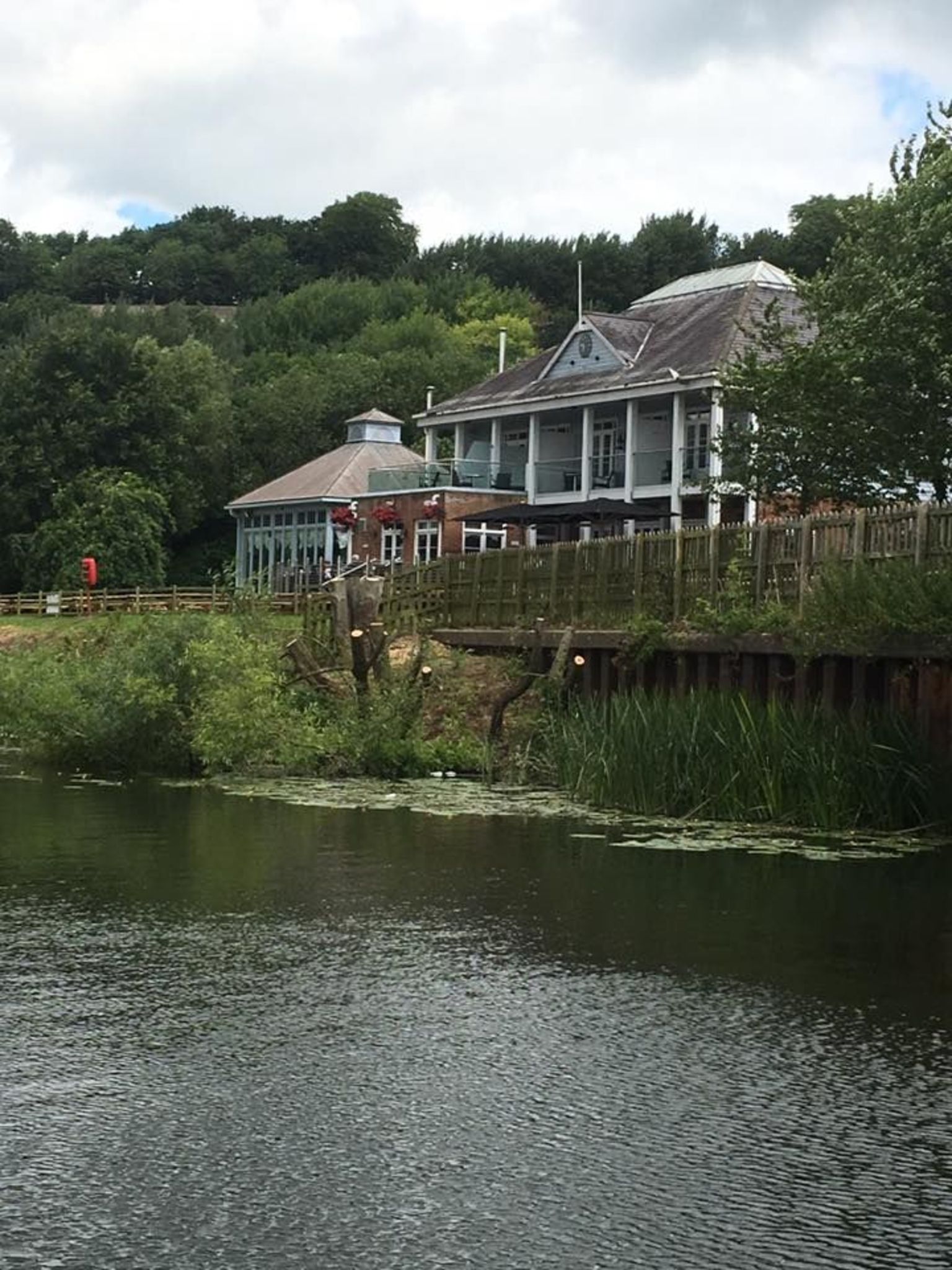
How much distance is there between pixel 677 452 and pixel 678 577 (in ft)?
80.5

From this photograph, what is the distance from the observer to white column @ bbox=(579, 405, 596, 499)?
57.0 meters

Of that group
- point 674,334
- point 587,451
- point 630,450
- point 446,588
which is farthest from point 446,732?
point 674,334

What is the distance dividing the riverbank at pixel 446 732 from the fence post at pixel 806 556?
2.08 m

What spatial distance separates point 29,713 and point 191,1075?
23538 mm

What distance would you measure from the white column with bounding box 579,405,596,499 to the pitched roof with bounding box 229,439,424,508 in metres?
12.0

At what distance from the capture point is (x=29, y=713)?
32719mm

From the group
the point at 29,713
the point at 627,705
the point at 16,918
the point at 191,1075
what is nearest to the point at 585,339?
the point at 29,713

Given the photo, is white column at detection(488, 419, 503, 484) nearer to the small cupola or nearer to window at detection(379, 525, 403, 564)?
window at detection(379, 525, 403, 564)

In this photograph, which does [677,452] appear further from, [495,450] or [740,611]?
[740,611]

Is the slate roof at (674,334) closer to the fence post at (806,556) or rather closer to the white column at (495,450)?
the white column at (495,450)

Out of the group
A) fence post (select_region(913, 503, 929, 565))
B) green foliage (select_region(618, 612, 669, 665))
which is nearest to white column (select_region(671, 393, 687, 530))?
green foliage (select_region(618, 612, 669, 665))

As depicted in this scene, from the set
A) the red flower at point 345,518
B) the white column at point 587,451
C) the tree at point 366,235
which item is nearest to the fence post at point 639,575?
the red flower at point 345,518

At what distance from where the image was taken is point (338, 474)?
71.5 meters

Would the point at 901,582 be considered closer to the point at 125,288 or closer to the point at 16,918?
the point at 16,918
